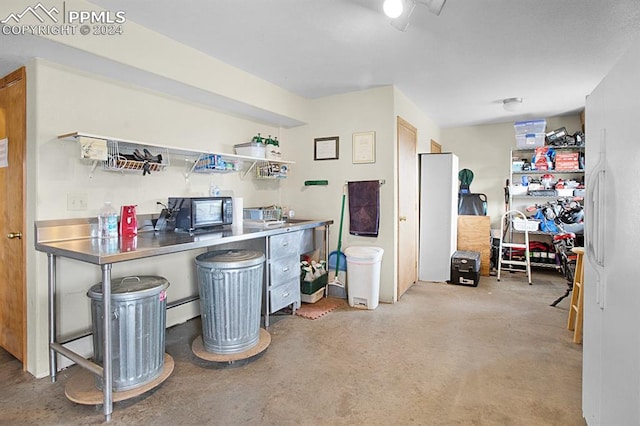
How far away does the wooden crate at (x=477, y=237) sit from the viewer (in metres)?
5.22

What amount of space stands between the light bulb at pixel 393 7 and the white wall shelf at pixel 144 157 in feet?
6.24

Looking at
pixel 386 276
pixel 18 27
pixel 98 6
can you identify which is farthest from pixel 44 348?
pixel 386 276

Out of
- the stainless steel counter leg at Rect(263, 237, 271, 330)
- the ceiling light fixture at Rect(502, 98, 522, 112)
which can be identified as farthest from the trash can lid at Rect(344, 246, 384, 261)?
the ceiling light fixture at Rect(502, 98, 522, 112)

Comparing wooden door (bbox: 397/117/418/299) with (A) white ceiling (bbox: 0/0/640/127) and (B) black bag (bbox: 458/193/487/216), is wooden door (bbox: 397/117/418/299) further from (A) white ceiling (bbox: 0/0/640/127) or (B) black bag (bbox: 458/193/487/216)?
(B) black bag (bbox: 458/193/487/216)

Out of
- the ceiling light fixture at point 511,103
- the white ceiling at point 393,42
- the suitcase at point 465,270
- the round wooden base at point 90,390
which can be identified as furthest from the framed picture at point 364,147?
the round wooden base at point 90,390

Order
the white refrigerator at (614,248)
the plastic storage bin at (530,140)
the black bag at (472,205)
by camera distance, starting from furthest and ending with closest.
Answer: the black bag at (472,205) → the plastic storage bin at (530,140) → the white refrigerator at (614,248)

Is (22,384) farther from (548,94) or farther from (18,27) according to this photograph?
(548,94)

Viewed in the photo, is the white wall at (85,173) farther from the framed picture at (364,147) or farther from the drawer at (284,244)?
the framed picture at (364,147)

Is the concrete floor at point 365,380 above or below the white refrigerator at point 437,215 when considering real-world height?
below

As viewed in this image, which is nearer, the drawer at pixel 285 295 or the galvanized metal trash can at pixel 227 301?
the galvanized metal trash can at pixel 227 301

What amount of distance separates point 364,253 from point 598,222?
237 cm

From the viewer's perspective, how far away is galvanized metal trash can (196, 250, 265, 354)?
2.53 m

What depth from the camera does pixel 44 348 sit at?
2.38 metres

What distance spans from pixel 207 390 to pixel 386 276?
2338 millimetres
